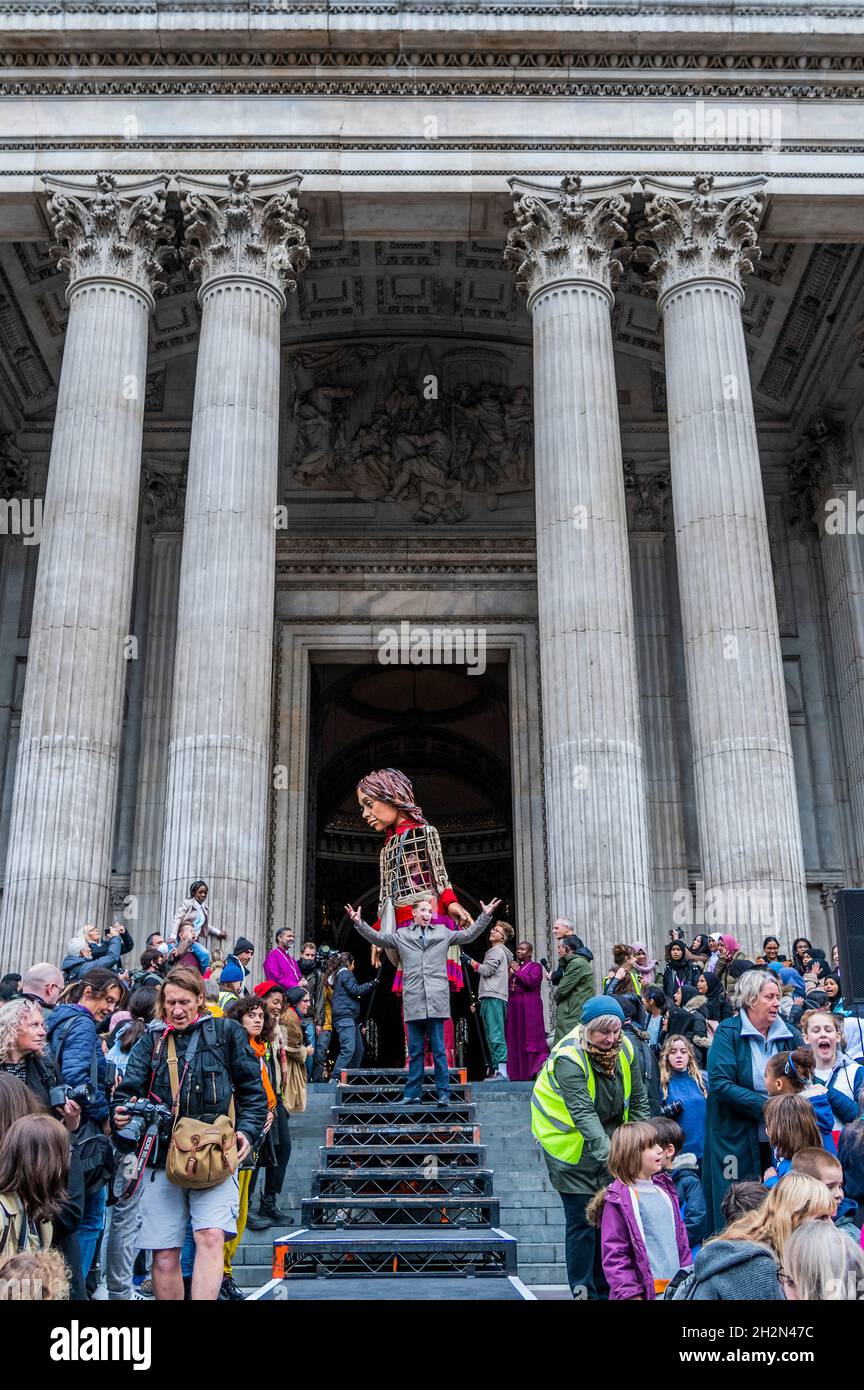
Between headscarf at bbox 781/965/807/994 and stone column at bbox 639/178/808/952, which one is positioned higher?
stone column at bbox 639/178/808/952

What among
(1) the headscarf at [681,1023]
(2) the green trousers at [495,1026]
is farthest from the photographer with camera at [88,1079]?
(2) the green trousers at [495,1026]

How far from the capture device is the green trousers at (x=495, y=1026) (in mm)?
17156

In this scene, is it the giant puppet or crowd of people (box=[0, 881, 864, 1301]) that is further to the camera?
the giant puppet

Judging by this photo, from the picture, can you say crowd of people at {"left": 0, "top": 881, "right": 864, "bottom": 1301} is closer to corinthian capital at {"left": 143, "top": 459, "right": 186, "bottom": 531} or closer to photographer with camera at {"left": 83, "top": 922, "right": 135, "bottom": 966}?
photographer with camera at {"left": 83, "top": 922, "right": 135, "bottom": 966}

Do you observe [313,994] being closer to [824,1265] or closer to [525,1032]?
[525,1032]

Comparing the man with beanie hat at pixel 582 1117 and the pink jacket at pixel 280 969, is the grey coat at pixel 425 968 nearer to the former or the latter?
the pink jacket at pixel 280 969

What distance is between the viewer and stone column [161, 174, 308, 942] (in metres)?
18.2

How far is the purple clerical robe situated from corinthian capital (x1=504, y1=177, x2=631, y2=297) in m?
11.3

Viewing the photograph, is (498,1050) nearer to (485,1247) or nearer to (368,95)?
(485,1247)

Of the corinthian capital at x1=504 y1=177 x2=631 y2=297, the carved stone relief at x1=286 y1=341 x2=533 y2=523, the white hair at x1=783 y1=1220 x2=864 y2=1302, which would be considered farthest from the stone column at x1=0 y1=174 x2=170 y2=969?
the white hair at x1=783 y1=1220 x2=864 y2=1302

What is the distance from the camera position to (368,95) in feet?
71.8

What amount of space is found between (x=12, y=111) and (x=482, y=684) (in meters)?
19.0

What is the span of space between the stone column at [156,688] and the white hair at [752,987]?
1736 cm
